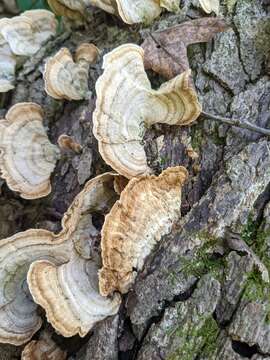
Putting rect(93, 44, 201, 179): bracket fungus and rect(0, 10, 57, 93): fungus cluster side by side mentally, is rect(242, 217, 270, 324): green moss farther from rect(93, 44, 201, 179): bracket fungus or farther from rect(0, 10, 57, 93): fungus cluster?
rect(0, 10, 57, 93): fungus cluster

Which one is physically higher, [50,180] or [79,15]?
[79,15]

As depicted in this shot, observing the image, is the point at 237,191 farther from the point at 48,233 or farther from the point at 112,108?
the point at 48,233

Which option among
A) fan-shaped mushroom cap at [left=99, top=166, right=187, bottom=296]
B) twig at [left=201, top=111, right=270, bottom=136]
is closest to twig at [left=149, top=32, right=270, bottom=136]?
twig at [left=201, top=111, right=270, bottom=136]

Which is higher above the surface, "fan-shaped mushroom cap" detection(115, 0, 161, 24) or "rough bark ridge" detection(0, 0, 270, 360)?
"fan-shaped mushroom cap" detection(115, 0, 161, 24)

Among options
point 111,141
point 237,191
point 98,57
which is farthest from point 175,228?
point 98,57

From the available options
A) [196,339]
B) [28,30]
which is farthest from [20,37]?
[196,339]

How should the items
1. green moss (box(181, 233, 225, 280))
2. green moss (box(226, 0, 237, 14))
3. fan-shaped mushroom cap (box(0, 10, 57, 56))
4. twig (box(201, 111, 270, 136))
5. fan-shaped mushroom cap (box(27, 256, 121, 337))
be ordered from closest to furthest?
1. fan-shaped mushroom cap (box(27, 256, 121, 337))
2. green moss (box(181, 233, 225, 280))
3. twig (box(201, 111, 270, 136))
4. green moss (box(226, 0, 237, 14))
5. fan-shaped mushroom cap (box(0, 10, 57, 56))
